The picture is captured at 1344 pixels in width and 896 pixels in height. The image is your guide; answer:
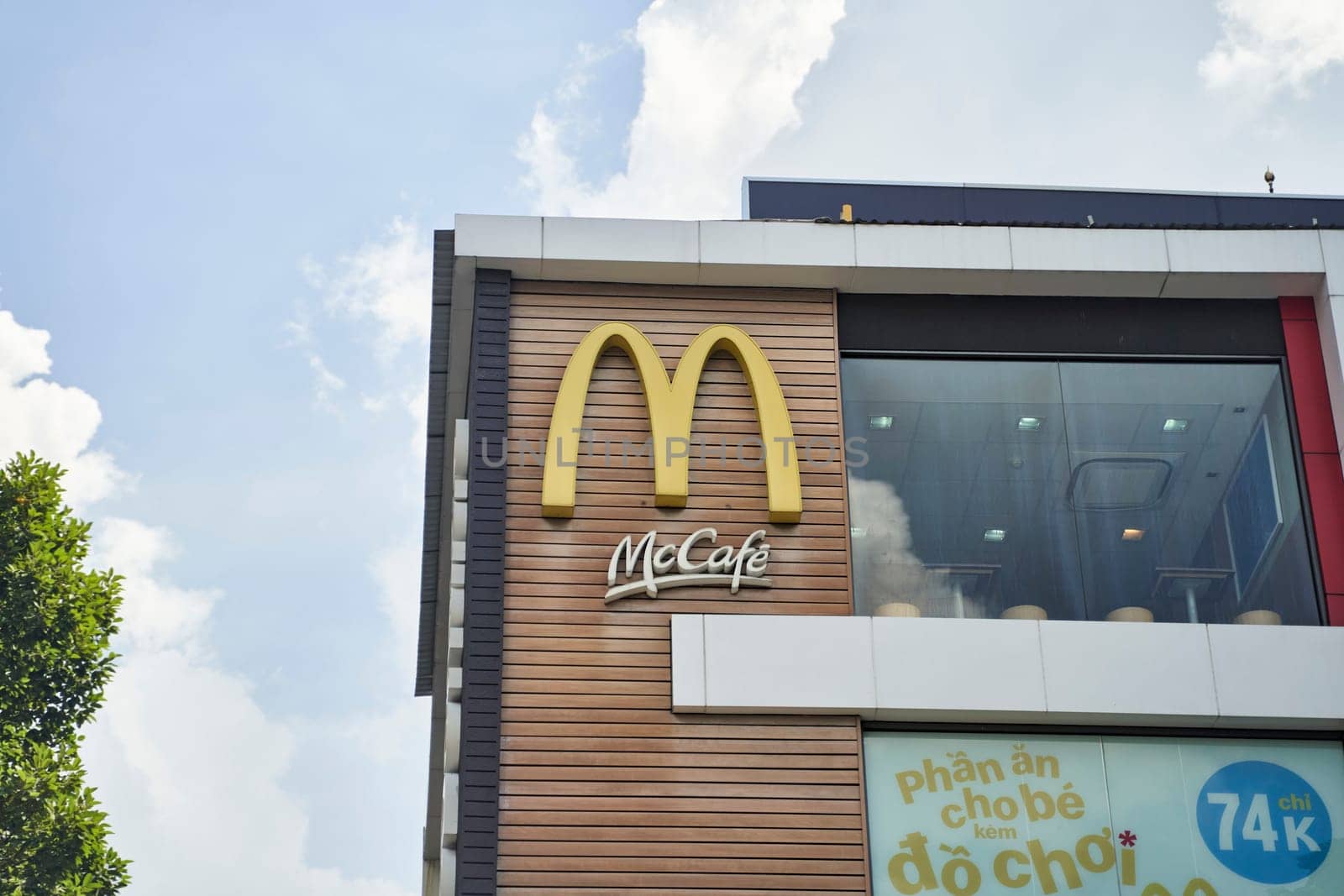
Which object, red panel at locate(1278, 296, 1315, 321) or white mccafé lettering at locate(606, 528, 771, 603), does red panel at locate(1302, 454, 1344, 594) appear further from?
white mccafé lettering at locate(606, 528, 771, 603)

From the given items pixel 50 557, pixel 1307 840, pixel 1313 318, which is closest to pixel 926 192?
pixel 1313 318

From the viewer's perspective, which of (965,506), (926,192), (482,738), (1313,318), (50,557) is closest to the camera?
(482,738)

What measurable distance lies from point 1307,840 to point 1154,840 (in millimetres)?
1439

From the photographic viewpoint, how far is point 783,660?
49.7 feet

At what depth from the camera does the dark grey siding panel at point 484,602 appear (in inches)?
560

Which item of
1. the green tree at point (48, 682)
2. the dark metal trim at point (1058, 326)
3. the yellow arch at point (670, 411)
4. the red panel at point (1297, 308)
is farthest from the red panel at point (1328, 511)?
the green tree at point (48, 682)

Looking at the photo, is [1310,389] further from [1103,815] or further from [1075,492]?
[1103,815]

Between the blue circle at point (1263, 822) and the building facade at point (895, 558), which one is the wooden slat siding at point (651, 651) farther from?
the blue circle at point (1263, 822)

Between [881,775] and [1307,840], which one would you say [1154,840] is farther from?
[881,775]

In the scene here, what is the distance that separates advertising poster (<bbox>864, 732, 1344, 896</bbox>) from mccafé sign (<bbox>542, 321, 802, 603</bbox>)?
7.36 feet

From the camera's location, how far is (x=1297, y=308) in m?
17.6

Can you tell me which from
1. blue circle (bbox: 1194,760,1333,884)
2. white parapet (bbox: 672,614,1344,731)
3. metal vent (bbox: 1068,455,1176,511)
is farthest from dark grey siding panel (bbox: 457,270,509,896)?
blue circle (bbox: 1194,760,1333,884)

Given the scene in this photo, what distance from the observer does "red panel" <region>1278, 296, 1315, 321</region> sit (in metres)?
17.5

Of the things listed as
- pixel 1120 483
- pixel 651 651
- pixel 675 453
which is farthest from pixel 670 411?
pixel 1120 483
